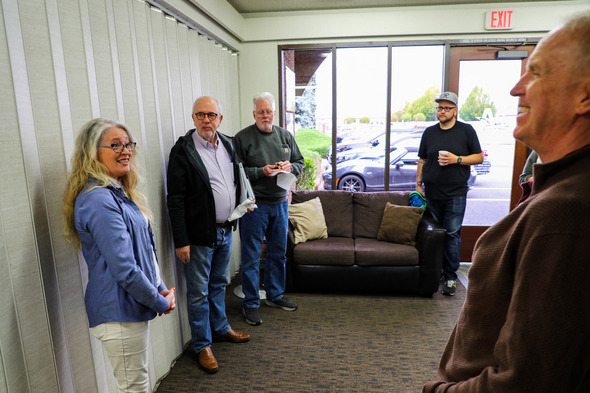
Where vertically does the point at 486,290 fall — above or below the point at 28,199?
below

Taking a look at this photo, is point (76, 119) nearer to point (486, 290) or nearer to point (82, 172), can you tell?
point (82, 172)

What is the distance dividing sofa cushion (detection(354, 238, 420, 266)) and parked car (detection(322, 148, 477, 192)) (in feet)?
5.14

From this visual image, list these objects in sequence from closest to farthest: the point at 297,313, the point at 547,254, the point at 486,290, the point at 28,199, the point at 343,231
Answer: the point at 547,254 → the point at 486,290 → the point at 28,199 → the point at 297,313 → the point at 343,231

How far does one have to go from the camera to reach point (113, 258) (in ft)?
4.75

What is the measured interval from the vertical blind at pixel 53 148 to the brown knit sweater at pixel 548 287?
1515mm

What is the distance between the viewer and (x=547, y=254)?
24.5 inches

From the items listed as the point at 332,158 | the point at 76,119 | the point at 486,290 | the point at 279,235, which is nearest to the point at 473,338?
the point at 486,290

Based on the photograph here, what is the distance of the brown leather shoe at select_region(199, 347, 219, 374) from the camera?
240 cm

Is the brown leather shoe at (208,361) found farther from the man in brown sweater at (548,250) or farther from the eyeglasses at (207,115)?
the man in brown sweater at (548,250)

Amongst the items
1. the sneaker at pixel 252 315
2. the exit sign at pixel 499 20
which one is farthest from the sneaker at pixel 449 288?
the exit sign at pixel 499 20

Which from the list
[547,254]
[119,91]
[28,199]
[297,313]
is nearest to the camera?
[547,254]

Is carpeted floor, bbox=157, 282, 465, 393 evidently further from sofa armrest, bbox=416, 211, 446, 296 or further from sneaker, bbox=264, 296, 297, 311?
sofa armrest, bbox=416, 211, 446, 296

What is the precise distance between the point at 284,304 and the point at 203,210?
131cm

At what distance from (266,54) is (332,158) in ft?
4.65
